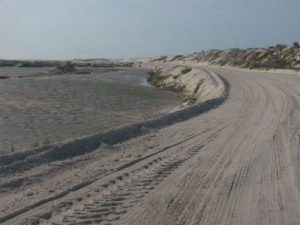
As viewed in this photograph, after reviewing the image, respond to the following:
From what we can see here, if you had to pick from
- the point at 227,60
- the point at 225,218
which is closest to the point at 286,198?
the point at 225,218

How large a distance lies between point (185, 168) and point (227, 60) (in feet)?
271

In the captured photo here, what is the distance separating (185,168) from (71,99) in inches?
1133

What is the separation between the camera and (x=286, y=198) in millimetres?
9078

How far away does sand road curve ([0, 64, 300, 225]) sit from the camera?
8.07 metres

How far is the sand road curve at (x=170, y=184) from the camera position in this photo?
807 centimetres

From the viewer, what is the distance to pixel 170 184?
32.8 ft

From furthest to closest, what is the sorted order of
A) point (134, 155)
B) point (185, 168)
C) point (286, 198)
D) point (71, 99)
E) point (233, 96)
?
point (71, 99) < point (233, 96) < point (134, 155) < point (185, 168) < point (286, 198)

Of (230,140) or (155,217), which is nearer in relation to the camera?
(155,217)

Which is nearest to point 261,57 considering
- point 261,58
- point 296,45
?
point 261,58

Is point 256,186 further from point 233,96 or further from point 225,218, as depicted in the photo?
point 233,96

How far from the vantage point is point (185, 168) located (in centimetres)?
1134

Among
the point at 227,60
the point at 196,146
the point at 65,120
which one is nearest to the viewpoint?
the point at 196,146

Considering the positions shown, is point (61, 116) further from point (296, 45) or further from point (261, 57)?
point (261, 57)

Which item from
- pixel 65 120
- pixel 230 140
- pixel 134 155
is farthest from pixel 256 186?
pixel 65 120
